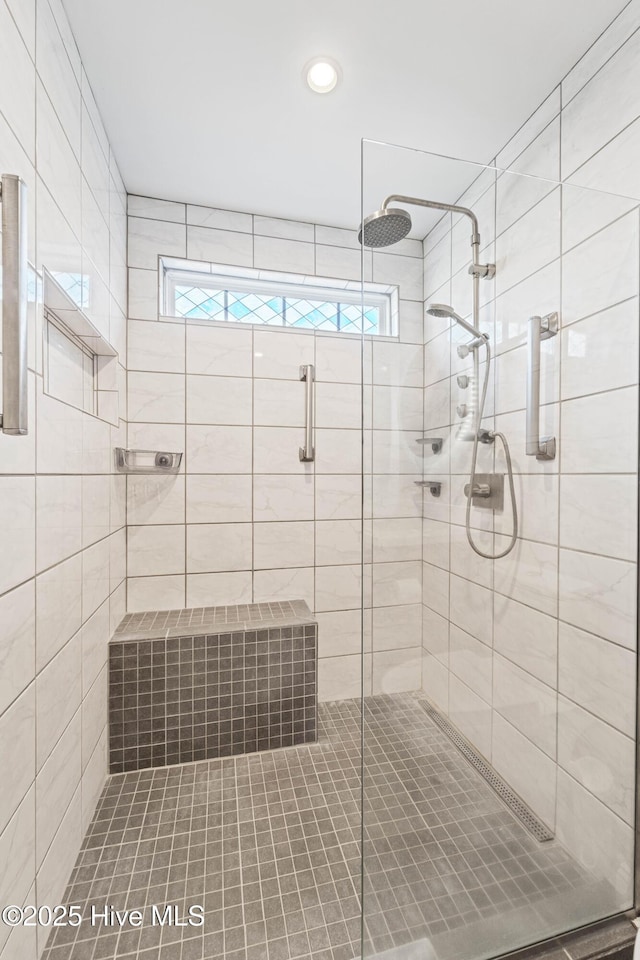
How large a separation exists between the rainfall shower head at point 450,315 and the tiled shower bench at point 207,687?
1.37 m

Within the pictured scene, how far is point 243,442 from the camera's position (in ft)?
6.91

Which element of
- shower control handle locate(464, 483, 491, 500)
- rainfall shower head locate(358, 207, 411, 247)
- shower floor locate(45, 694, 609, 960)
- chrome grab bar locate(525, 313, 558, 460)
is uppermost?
rainfall shower head locate(358, 207, 411, 247)

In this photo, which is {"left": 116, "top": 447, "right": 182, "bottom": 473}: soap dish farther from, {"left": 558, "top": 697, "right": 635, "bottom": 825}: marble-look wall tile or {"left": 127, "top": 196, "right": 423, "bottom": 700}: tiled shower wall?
{"left": 558, "top": 697, "right": 635, "bottom": 825}: marble-look wall tile

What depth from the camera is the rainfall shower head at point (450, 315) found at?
1.08 m

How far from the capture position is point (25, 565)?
921mm

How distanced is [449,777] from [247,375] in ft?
5.90

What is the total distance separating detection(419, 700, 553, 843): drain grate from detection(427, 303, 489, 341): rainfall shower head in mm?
963

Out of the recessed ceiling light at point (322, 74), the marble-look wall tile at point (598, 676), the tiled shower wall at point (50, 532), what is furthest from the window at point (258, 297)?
the marble-look wall tile at point (598, 676)

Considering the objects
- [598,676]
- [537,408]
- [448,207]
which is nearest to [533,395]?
[537,408]

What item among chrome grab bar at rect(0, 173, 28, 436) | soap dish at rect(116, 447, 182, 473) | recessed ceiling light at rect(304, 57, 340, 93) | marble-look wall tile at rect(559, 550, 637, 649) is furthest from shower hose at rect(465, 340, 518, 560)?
soap dish at rect(116, 447, 182, 473)

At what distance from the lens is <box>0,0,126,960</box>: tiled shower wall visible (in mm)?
859

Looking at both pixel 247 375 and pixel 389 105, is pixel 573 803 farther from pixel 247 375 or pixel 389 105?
pixel 389 105

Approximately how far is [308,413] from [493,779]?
64.4 inches

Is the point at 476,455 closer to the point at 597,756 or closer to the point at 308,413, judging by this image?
the point at 597,756
